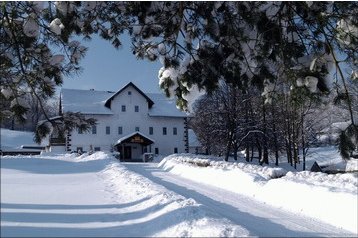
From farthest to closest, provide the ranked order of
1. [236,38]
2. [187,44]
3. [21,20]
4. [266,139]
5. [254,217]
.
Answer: [266,139]
[254,217]
[187,44]
[236,38]
[21,20]

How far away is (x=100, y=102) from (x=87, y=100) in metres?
1.81

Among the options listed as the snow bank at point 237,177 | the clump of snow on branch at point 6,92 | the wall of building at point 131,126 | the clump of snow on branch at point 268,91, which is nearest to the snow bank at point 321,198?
the snow bank at point 237,177

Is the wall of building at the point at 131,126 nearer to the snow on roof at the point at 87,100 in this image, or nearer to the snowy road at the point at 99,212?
the snow on roof at the point at 87,100

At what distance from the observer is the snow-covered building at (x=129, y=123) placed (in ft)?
156

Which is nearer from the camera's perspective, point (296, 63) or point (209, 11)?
point (296, 63)

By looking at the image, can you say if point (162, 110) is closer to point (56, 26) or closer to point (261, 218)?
point (261, 218)

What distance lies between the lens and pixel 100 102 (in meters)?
50.3

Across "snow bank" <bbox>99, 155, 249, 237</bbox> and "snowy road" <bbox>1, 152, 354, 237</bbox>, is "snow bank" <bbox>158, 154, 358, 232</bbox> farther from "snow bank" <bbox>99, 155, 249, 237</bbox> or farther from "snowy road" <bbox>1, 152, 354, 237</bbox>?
"snow bank" <bbox>99, 155, 249, 237</bbox>

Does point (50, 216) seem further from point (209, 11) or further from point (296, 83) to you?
point (209, 11)

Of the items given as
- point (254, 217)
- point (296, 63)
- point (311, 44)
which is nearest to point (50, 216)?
point (296, 63)

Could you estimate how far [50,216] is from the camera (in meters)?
4.05

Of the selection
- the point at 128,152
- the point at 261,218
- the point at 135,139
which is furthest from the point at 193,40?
the point at 128,152

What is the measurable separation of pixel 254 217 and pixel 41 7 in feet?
22.5

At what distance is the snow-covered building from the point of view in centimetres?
4744
